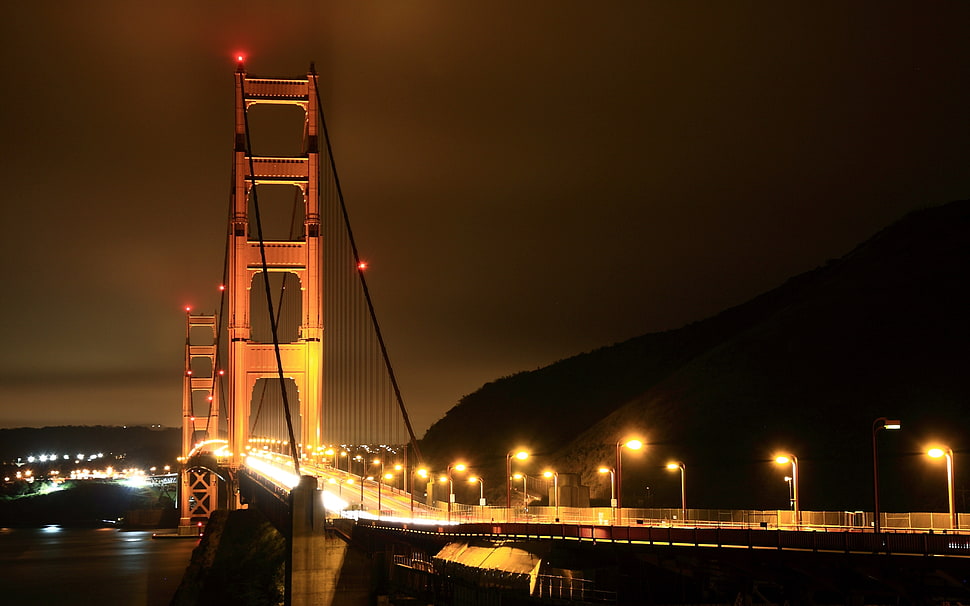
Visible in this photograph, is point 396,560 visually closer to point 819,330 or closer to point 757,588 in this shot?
point 757,588

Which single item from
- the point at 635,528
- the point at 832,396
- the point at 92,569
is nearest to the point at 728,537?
the point at 635,528

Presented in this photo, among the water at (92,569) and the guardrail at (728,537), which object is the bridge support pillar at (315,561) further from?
the water at (92,569)

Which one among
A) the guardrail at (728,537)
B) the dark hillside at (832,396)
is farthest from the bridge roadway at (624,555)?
the dark hillside at (832,396)

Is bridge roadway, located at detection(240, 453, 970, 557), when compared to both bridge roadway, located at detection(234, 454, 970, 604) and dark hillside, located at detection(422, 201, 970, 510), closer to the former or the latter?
bridge roadway, located at detection(234, 454, 970, 604)

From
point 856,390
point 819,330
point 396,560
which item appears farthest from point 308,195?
point 819,330

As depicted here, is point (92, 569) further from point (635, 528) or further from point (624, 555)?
point (635, 528)
